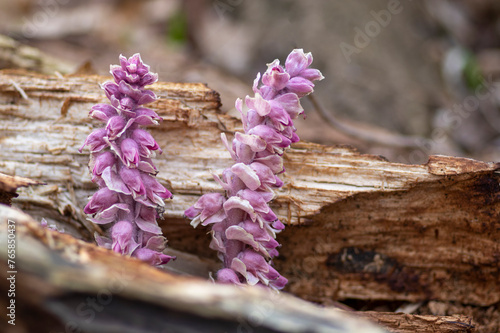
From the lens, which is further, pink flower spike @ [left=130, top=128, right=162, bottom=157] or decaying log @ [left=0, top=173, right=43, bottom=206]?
pink flower spike @ [left=130, top=128, right=162, bottom=157]

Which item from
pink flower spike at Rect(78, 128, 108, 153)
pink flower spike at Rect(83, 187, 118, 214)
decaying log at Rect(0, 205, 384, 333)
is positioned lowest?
decaying log at Rect(0, 205, 384, 333)

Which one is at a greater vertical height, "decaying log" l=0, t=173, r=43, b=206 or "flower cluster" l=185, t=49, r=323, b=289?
"flower cluster" l=185, t=49, r=323, b=289

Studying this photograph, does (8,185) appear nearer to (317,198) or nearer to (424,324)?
(317,198)

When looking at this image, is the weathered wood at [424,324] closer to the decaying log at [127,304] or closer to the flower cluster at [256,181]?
the flower cluster at [256,181]

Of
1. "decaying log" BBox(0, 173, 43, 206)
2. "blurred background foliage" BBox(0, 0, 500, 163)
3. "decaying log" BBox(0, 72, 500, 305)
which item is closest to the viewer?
"decaying log" BBox(0, 173, 43, 206)

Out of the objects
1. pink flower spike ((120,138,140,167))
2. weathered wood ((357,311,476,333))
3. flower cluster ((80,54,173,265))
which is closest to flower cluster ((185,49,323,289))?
flower cluster ((80,54,173,265))

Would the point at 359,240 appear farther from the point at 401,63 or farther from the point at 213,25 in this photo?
the point at 213,25

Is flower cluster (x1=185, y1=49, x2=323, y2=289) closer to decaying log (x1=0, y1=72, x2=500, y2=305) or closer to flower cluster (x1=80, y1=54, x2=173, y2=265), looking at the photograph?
flower cluster (x1=80, y1=54, x2=173, y2=265)
